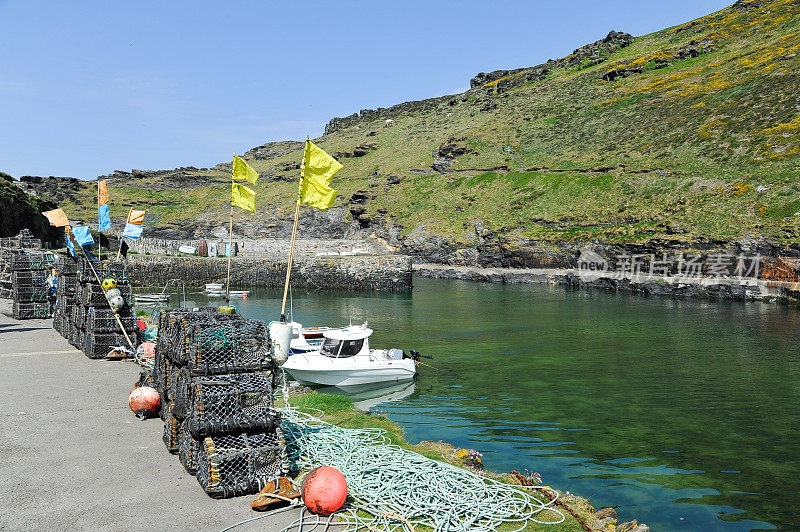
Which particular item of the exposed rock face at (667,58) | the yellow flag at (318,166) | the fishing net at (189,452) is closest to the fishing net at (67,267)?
the yellow flag at (318,166)

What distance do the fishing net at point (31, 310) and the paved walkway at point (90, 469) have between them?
13.0 metres

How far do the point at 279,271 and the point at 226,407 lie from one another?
5731 centimetres

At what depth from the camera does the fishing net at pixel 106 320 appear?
1742 centimetres

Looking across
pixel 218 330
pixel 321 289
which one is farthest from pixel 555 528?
pixel 321 289

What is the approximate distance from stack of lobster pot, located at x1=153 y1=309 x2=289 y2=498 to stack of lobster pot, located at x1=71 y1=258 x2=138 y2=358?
920 centimetres

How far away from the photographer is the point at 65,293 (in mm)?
21359

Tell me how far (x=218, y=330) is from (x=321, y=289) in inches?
2106

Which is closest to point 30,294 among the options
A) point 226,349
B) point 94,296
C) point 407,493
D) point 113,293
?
point 94,296

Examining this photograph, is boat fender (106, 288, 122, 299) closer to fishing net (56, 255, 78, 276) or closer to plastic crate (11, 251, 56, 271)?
fishing net (56, 255, 78, 276)

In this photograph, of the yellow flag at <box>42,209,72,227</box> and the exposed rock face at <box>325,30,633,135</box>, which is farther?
the exposed rock face at <box>325,30,633,135</box>

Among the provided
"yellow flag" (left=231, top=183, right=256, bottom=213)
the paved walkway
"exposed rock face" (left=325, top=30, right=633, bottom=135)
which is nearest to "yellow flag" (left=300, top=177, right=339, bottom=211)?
the paved walkway

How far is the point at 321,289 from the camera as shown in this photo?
204 ft

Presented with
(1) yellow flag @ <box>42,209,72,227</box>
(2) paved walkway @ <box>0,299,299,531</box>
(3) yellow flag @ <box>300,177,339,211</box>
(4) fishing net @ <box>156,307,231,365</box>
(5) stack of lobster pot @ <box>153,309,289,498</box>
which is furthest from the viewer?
(1) yellow flag @ <box>42,209,72,227</box>

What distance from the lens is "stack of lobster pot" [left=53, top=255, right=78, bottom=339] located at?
2104cm
